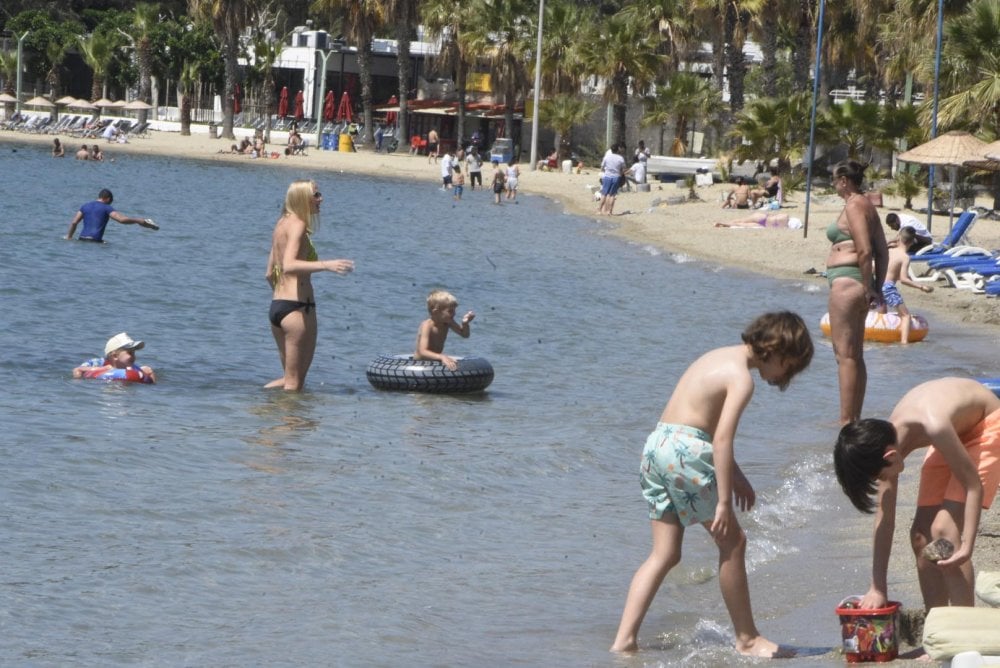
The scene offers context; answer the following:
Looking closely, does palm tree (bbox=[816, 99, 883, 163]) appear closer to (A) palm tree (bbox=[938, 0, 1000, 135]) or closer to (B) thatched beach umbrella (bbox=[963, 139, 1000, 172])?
(A) palm tree (bbox=[938, 0, 1000, 135])

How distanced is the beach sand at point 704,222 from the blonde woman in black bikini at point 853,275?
817 mm

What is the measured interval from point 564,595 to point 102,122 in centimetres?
6413

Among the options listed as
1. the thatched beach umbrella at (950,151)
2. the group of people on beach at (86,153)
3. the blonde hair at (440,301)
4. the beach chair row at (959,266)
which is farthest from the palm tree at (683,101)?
the blonde hair at (440,301)

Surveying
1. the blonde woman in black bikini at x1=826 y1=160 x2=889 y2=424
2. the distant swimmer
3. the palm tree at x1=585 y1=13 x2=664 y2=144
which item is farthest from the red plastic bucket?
the palm tree at x1=585 y1=13 x2=664 y2=144

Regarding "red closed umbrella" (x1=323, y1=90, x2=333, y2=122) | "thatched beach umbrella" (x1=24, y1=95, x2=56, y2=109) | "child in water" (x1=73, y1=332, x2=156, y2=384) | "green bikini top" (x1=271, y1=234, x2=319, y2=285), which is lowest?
"child in water" (x1=73, y1=332, x2=156, y2=384)

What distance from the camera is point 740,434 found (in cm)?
1000

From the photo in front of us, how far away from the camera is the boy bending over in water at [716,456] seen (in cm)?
480

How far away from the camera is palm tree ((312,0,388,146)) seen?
194ft

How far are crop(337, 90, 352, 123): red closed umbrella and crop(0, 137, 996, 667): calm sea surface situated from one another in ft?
160

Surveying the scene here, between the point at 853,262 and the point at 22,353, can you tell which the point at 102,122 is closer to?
the point at 22,353

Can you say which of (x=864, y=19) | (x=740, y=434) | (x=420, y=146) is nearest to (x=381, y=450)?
(x=740, y=434)

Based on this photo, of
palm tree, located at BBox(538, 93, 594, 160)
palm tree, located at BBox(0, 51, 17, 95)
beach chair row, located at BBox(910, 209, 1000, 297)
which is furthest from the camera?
palm tree, located at BBox(0, 51, 17, 95)

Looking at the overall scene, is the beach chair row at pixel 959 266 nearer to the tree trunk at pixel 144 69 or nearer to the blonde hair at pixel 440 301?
the blonde hair at pixel 440 301

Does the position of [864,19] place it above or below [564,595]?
above
